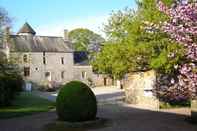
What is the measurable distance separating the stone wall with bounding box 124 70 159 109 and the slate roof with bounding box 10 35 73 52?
34.0 meters

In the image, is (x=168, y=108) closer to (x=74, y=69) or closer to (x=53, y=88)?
(x=53, y=88)

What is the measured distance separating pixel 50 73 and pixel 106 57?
3672 cm

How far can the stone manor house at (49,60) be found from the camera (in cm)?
6638

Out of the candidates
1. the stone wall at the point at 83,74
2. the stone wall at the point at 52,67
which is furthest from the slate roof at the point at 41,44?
the stone wall at the point at 83,74

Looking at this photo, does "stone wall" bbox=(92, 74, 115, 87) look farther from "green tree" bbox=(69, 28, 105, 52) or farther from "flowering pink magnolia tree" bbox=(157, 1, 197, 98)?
"flowering pink magnolia tree" bbox=(157, 1, 197, 98)

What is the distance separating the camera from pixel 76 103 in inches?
734

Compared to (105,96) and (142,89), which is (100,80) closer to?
(105,96)

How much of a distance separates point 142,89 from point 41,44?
4007 cm

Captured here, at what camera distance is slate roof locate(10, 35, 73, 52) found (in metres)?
65.9

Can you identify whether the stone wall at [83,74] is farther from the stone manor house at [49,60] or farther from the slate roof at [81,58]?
the slate roof at [81,58]

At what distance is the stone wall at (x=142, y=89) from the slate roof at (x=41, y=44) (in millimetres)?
33956

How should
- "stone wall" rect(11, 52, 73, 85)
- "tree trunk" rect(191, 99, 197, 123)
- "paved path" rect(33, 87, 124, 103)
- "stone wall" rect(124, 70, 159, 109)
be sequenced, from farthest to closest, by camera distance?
1. "stone wall" rect(11, 52, 73, 85)
2. "paved path" rect(33, 87, 124, 103)
3. "stone wall" rect(124, 70, 159, 109)
4. "tree trunk" rect(191, 99, 197, 123)

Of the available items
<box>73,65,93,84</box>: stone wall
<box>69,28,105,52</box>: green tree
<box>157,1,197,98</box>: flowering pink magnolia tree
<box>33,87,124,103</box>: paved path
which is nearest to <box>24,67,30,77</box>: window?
<box>73,65,93,84</box>: stone wall

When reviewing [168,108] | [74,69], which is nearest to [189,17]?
[168,108]
